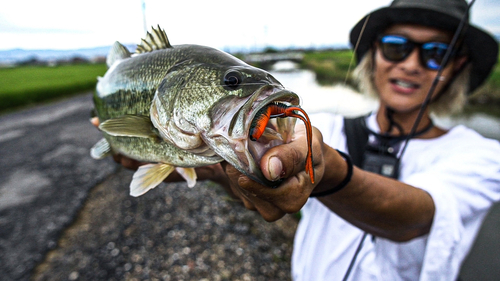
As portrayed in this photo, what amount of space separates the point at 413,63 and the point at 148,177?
2293 millimetres

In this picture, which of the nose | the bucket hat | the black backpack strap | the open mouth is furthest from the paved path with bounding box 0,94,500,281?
the bucket hat

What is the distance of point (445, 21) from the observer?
2.24 meters

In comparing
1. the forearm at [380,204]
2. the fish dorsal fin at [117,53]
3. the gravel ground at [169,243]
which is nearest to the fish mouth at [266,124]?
the forearm at [380,204]

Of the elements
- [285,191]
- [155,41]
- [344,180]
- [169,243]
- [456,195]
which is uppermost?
[155,41]

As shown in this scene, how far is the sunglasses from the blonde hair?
0.48m

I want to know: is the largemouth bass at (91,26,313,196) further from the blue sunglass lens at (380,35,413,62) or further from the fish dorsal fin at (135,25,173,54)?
the blue sunglass lens at (380,35,413,62)

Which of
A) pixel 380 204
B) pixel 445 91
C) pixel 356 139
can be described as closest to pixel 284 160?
pixel 380 204

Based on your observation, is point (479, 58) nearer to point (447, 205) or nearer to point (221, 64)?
point (447, 205)

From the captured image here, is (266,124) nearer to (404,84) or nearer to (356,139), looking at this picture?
(356,139)

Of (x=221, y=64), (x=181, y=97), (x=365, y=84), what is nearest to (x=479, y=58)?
(x=365, y=84)

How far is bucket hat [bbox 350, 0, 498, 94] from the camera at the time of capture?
7.39 ft

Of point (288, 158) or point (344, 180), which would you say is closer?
point (288, 158)

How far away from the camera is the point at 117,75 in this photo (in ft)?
5.92

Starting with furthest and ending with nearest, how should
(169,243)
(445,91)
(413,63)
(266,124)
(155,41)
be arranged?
1. (169,243)
2. (445,91)
3. (413,63)
4. (155,41)
5. (266,124)
